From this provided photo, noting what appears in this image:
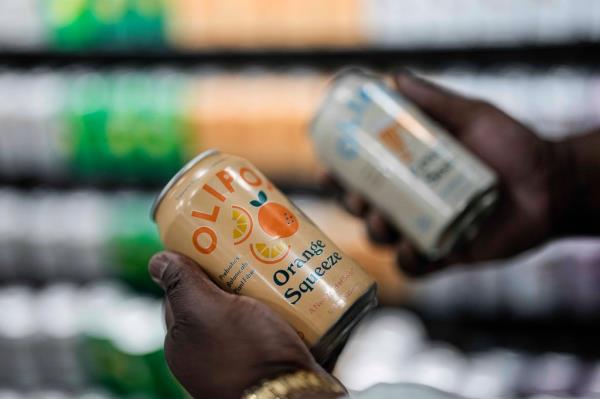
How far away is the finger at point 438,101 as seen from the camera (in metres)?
1.40

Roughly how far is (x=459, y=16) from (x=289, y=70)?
22.6 inches

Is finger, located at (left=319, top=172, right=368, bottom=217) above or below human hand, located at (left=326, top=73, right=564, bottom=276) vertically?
below

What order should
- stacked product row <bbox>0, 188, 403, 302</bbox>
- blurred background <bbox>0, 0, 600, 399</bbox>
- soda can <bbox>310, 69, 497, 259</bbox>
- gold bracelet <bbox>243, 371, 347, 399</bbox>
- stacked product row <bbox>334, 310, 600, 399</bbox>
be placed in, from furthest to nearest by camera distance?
stacked product row <bbox>0, 188, 403, 302</bbox> → blurred background <bbox>0, 0, 600, 399</bbox> → stacked product row <bbox>334, 310, 600, 399</bbox> → soda can <bbox>310, 69, 497, 259</bbox> → gold bracelet <bbox>243, 371, 347, 399</bbox>

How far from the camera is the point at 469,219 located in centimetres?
123

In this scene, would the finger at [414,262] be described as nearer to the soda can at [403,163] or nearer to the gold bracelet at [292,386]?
the soda can at [403,163]

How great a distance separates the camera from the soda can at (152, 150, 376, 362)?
0.89 m

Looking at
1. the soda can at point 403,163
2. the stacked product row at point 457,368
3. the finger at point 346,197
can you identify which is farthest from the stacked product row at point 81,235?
the soda can at point 403,163

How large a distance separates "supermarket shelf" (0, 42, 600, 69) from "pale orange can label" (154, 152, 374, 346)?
4.37 feet

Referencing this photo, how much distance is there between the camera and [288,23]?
2.16m

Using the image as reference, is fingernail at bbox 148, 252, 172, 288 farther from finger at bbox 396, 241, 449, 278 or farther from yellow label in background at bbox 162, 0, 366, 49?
yellow label in background at bbox 162, 0, 366, 49

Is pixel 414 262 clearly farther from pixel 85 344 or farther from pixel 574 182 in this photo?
pixel 85 344

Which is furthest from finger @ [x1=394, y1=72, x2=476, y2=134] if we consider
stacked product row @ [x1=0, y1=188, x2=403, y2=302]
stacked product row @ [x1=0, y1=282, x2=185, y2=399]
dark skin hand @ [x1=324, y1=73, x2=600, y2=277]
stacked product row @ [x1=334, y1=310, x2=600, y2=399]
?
stacked product row @ [x1=0, y1=282, x2=185, y2=399]

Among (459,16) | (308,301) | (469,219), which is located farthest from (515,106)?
(308,301)

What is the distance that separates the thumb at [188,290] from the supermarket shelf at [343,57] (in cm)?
142
